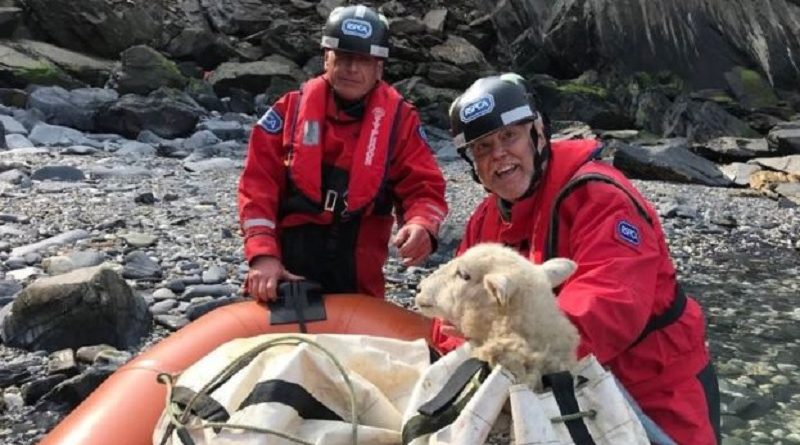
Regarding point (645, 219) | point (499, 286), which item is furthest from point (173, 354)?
point (645, 219)

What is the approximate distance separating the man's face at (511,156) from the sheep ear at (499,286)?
0.79 m

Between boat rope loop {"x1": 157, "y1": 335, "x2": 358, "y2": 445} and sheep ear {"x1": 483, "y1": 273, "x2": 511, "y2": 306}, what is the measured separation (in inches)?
23.7

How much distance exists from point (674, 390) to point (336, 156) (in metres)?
2.52

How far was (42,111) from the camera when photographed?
18.2m

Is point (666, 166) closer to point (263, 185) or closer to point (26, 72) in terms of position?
point (263, 185)

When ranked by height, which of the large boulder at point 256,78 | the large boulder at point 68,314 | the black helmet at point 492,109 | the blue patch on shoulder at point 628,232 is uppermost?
the black helmet at point 492,109

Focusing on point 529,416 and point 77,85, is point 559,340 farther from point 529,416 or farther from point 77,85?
point 77,85

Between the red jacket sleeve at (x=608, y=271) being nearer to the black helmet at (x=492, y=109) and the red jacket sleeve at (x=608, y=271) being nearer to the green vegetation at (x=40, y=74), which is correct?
the black helmet at (x=492, y=109)

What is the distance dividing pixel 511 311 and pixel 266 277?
2.23 m

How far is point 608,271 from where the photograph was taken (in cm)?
309

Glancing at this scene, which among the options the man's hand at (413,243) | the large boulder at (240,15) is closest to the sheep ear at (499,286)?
the man's hand at (413,243)

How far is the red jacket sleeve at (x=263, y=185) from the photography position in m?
4.97

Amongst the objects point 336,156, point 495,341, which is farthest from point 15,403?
point 495,341

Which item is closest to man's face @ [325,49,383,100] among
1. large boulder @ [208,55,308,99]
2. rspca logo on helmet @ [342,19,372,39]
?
rspca logo on helmet @ [342,19,372,39]
